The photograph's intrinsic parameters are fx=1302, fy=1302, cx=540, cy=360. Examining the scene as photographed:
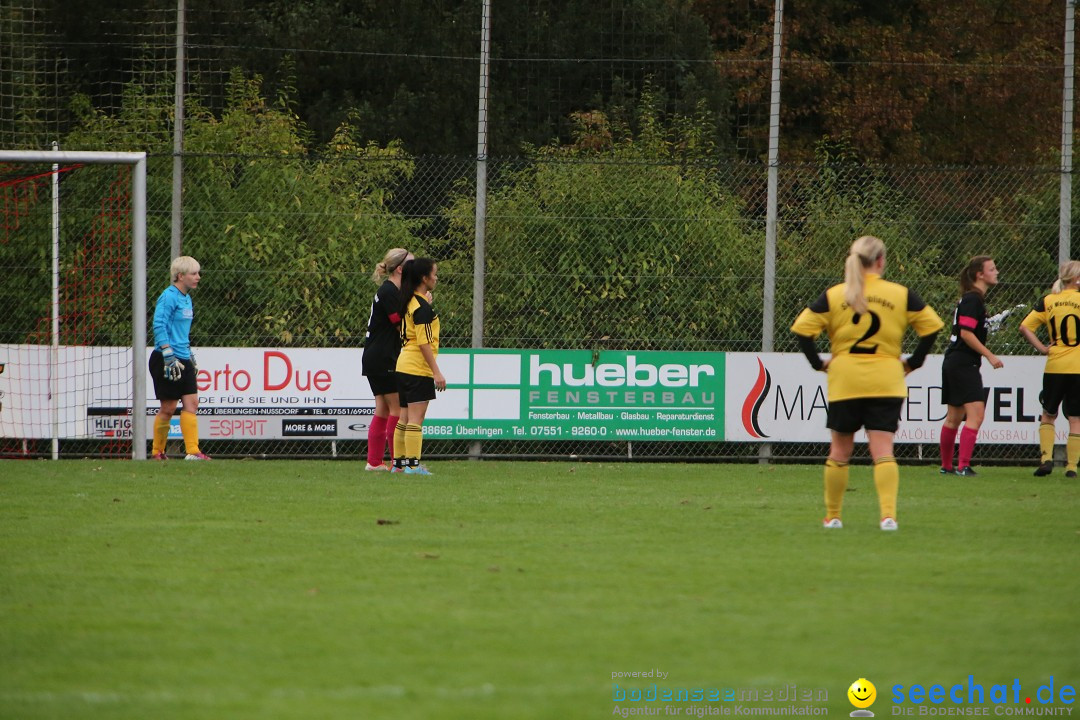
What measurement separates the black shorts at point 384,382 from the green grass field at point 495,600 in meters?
1.87

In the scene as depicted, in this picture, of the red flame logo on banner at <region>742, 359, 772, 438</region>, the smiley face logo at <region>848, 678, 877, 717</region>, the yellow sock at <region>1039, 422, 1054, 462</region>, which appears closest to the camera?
the smiley face logo at <region>848, 678, 877, 717</region>

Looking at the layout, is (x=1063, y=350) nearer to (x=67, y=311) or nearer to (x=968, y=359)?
(x=968, y=359)

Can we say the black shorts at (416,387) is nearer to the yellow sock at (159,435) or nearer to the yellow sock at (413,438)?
the yellow sock at (413,438)

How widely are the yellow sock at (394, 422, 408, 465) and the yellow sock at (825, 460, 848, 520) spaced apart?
15.8ft

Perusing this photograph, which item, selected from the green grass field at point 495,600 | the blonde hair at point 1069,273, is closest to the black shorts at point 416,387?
the green grass field at point 495,600

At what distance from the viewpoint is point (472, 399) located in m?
14.1

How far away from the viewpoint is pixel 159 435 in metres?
13.2

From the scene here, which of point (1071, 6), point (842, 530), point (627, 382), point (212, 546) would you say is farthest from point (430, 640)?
point (1071, 6)

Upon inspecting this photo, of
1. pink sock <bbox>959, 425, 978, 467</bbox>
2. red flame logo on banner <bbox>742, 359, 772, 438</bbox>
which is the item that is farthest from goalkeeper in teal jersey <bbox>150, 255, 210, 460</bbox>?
pink sock <bbox>959, 425, 978, 467</bbox>

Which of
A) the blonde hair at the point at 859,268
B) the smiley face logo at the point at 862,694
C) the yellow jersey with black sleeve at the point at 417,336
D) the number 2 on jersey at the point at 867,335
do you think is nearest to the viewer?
the smiley face logo at the point at 862,694

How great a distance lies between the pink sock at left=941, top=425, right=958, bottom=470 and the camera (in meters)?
12.4

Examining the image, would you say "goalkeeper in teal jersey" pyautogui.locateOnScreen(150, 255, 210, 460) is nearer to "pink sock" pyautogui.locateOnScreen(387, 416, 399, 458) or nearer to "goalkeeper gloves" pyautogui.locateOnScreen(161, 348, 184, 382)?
"goalkeeper gloves" pyautogui.locateOnScreen(161, 348, 184, 382)

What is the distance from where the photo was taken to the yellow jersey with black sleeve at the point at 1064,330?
1208 cm

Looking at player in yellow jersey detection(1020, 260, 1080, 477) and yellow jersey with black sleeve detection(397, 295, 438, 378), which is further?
player in yellow jersey detection(1020, 260, 1080, 477)
